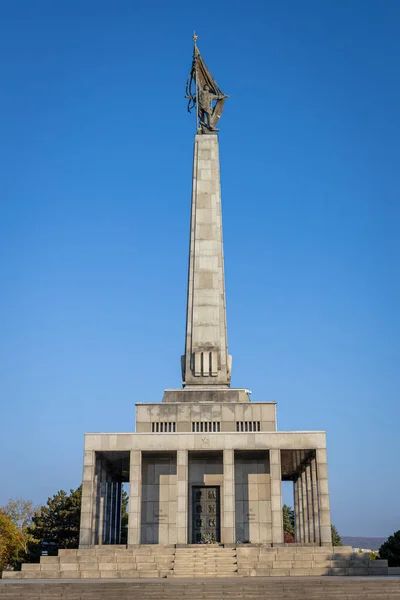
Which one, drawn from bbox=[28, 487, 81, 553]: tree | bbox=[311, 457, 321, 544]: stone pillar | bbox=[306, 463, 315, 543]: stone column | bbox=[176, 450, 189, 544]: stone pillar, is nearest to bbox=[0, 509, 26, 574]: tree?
bbox=[28, 487, 81, 553]: tree

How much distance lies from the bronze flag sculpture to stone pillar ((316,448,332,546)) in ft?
65.7

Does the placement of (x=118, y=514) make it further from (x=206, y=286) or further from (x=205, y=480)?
(x=206, y=286)

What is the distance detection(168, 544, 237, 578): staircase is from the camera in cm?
2595

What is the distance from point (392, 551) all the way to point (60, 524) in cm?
2571

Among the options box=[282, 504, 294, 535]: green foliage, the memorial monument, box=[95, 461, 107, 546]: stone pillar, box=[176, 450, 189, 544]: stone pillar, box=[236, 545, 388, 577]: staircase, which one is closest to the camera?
box=[236, 545, 388, 577]: staircase

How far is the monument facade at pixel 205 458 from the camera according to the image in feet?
101

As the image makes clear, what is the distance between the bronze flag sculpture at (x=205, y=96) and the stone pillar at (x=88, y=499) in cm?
2007

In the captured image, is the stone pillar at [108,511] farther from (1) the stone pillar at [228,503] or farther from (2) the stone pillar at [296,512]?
(2) the stone pillar at [296,512]

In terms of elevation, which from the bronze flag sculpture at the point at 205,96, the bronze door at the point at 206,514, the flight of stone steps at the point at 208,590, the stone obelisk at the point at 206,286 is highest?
the bronze flag sculpture at the point at 205,96

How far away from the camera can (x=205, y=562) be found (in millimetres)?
27016

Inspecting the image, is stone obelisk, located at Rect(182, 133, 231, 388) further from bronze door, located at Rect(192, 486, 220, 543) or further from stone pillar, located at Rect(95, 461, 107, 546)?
stone pillar, located at Rect(95, 461, 107, 546)

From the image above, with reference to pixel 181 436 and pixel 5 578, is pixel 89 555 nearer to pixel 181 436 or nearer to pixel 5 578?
pixel 5 578

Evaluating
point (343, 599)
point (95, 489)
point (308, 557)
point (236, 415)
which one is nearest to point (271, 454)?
point (236, 415)

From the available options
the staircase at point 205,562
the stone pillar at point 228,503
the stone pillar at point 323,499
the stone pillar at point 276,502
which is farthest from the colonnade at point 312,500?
the staircase at point 205,562
